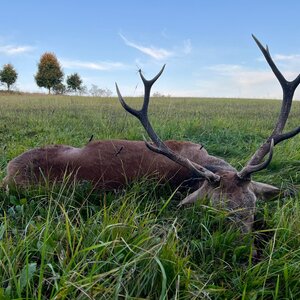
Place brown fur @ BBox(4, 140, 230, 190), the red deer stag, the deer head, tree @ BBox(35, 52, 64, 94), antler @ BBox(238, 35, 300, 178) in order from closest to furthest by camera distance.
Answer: the deer head < the red deer stag < antler @ BBox(238, 35, 300, 178) < brown fur @ BBox(4, 140, 230, 190) < tree @ BBox(35, 52, 64, 94)

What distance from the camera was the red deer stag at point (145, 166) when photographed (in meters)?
3.10

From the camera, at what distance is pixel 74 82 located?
5456cm

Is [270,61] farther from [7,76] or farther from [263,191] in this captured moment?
[7,76]

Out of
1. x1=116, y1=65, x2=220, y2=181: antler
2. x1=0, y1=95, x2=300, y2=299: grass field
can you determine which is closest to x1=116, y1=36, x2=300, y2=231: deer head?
x1=116, y1=65, x2=220, y2=181: antler

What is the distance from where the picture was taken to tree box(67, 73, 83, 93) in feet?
177

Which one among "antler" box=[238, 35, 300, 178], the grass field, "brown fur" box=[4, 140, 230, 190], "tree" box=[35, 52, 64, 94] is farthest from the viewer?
"tree" box=[35, 52, 64, 94]

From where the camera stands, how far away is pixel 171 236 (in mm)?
2410

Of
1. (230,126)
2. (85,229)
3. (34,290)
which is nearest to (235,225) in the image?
(85,229)

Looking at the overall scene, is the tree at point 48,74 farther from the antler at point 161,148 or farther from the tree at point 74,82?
the antler at point 161,148

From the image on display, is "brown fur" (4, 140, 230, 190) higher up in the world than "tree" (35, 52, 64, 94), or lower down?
lower down

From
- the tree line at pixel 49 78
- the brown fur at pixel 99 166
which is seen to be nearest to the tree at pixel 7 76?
the tree line at pixel 49 78

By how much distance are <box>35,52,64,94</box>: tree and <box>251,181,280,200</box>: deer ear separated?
52904mm

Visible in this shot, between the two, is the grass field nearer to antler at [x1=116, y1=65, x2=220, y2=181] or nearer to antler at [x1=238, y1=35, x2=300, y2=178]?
antler at [x1=116, y1=65, x2=220, y2=181]

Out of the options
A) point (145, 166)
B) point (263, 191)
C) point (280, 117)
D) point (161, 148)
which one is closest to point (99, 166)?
point (145, 166)
